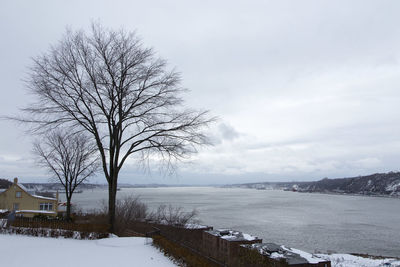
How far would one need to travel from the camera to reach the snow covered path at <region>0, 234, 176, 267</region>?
30.0 feet

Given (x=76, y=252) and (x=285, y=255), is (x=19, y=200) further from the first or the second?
(x=76, y=252)

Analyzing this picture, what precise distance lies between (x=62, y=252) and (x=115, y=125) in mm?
6448

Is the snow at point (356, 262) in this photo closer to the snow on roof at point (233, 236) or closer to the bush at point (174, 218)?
the snow on roof at point (233, 236)

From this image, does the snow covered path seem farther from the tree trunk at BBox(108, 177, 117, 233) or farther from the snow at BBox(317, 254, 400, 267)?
the snow at BBox(317, 254, 400, 267)

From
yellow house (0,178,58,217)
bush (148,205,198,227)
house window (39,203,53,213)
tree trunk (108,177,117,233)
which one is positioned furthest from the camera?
house window (39,203,53,213)

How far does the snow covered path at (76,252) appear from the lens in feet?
30.0

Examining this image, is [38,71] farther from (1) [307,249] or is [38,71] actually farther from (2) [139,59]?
(1) [307,249]

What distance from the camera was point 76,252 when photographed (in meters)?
10.5

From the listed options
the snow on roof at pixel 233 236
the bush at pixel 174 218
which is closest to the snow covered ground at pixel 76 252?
the snow on roof at pixel 233 236

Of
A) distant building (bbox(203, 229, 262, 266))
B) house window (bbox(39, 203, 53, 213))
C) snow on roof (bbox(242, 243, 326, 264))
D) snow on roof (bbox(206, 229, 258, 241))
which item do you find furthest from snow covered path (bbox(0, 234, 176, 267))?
house window (bbox(39, 203, 53, 213))

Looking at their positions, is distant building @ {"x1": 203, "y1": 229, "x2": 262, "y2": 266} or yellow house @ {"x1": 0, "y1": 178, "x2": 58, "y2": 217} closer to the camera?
distant building @ {"x1": 203, "y1": 229, "x2": 262, "y2": 266}

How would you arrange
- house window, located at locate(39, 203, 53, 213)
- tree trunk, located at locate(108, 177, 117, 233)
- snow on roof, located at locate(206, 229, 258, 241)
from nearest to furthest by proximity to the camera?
tree trunk, located at locate(108, 177, 117, 233) < snow on roof, located at locate(206, 229, 258, 241) < house window, located at locate(39, 203, 53, 213)

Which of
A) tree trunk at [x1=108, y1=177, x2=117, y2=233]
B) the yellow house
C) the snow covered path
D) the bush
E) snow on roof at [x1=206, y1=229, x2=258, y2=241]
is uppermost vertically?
tree trunk at [x1=108, y1=177, x2=117, y2=233]

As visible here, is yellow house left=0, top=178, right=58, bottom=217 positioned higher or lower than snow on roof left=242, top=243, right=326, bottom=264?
higher
